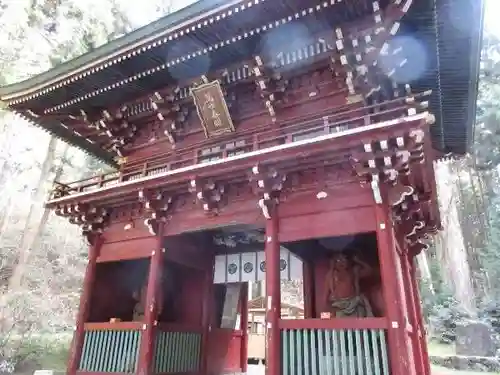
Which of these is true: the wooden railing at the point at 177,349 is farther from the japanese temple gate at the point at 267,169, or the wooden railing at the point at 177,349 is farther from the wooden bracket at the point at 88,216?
the wooden bracket at the point at 88,216

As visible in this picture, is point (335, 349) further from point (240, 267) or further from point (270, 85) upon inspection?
point (270, 85)

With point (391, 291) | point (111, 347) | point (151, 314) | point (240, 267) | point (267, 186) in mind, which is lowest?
point (111, 347)

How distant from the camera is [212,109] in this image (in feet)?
25.4

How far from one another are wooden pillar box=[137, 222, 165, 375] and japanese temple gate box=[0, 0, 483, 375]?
32 millimetres

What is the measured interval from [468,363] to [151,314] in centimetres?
1316

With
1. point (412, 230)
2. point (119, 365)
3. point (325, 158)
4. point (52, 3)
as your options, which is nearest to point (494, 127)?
point (412, 230)

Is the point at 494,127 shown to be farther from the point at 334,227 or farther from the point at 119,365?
the point at 119,365

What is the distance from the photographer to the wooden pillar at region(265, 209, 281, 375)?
5.61 meters

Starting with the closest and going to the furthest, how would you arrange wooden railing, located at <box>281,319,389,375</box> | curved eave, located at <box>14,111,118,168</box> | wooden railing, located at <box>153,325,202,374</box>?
wooden railing, located at <box>281,319,389,375</box> < wooden railing, located at <box>153,325,202,374</box> < curved eave, located at <box>14,111,118,168</box>

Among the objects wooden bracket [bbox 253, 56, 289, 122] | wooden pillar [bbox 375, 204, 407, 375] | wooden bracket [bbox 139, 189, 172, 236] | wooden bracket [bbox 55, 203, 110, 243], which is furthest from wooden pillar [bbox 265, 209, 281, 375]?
wooden bracket [bbox 55, 203, 110, 243]

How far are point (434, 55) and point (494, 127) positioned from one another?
12.5 metres

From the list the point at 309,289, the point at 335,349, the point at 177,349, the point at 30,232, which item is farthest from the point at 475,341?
the point at 30,232

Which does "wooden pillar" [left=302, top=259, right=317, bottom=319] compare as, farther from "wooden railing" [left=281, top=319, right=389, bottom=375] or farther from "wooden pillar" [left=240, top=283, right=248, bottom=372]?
"wooden pillar" [left=240, top=283, right=248, bottom=372]

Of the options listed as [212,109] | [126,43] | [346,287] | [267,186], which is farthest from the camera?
[212,109]
